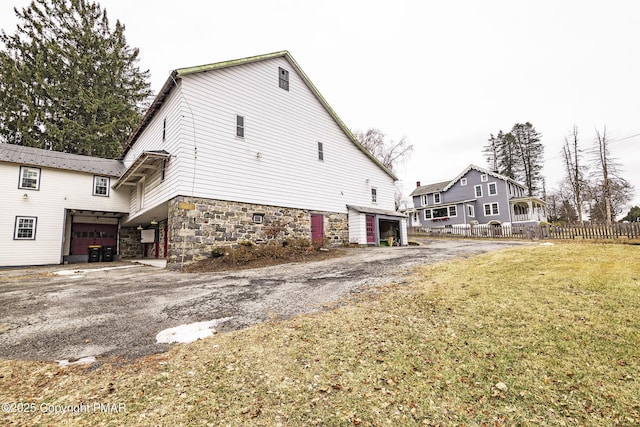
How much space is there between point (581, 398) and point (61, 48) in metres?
37.7

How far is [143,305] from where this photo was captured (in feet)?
16.5

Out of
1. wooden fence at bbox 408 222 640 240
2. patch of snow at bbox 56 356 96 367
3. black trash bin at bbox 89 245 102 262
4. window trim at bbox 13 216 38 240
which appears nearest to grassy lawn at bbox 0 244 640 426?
patch of snow at bbox 56 356 96 367

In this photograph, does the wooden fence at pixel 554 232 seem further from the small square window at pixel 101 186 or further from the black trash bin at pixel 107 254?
Answer: the black trash bin at pixel 107 254

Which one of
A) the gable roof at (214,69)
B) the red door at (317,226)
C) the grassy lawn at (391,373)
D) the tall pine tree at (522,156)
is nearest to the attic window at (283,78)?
the gable roof at (214,69)

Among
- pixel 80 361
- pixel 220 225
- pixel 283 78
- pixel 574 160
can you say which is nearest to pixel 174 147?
pixel 220 225

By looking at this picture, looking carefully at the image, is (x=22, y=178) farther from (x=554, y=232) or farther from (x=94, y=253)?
(x=554, y=232)

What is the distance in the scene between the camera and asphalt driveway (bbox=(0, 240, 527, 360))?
133 inches

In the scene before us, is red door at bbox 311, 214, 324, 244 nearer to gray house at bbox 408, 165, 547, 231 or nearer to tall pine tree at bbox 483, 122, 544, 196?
gray house at bbox 408, 165, 547, 231

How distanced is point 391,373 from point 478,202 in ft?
118

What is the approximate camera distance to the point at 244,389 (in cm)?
230

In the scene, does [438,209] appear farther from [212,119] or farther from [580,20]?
[212,119]

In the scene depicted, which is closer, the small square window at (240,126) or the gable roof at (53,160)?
the small square window at (240,126)

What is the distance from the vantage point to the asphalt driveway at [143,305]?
3371 millimetres

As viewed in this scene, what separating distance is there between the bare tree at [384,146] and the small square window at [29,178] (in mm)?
26181
